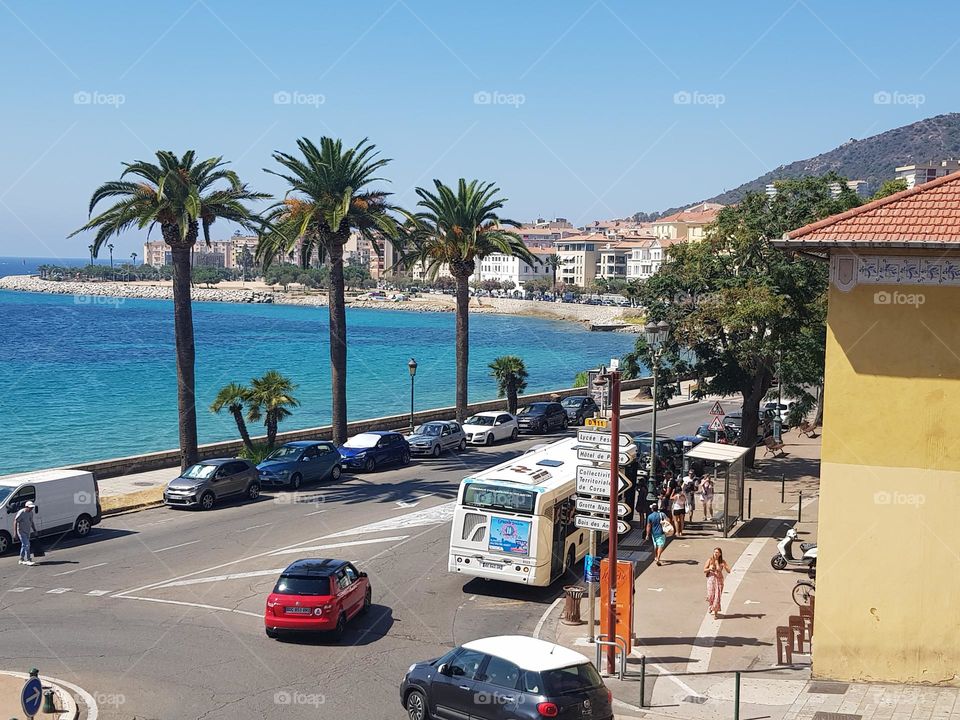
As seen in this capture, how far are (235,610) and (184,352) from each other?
17.2 m

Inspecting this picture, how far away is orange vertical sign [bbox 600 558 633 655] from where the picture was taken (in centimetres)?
1695

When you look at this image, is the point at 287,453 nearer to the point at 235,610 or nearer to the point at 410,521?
the point at 410,521

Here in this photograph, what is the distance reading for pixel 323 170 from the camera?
3884cm

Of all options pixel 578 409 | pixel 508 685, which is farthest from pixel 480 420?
pixel 508 685

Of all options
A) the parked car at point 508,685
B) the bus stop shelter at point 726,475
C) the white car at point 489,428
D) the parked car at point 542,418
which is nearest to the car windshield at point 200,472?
the bus stop shelter at point 726,475

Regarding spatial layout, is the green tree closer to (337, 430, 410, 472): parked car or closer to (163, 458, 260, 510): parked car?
(337, 430, 410, 472): parked car

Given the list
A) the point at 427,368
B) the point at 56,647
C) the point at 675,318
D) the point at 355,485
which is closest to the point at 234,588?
the point at 56,647

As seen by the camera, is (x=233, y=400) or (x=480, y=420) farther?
(x=480, y=420)

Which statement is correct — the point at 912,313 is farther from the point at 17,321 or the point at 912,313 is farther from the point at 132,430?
the point at 17,321

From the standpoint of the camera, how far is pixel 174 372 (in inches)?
4368

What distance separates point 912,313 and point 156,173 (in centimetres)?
2652

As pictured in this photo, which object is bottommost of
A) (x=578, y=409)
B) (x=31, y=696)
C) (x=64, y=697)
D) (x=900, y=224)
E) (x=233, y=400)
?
(x=578, y=409)

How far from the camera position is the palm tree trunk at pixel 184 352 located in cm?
3447

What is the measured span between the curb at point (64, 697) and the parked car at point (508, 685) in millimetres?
4682
